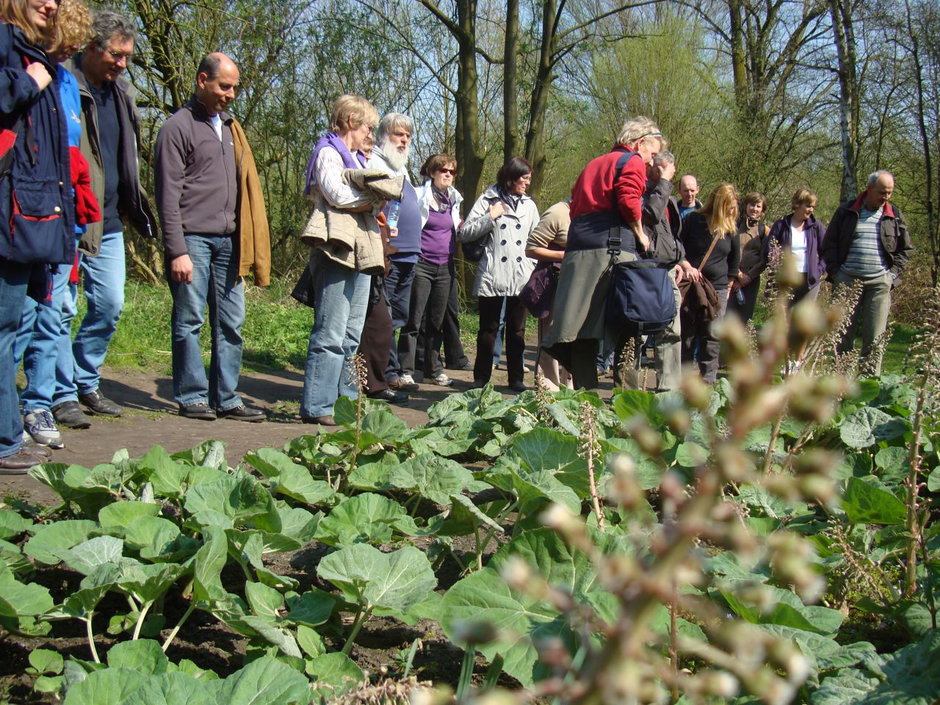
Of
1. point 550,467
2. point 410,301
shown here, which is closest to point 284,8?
point 410,301

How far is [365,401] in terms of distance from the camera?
3.65 metres

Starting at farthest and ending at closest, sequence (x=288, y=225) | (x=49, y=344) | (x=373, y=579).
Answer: (x=288, y=225), (x=49, y=344), (x=373, y=579)

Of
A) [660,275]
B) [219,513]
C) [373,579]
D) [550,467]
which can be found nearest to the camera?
[373,579]

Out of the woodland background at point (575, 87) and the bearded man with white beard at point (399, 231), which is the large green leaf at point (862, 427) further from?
the woodland background at point (575, 87)

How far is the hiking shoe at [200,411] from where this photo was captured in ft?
17.6

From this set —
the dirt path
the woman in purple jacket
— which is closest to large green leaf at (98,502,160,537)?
the dirt path

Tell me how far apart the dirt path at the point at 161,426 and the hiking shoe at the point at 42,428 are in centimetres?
7

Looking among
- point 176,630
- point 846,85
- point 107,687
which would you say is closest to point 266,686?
point 107,687

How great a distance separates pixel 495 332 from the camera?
7648 mm

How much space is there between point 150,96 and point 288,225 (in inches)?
140

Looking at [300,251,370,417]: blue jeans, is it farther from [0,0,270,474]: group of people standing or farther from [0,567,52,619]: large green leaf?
[0,567,52,619]: large green leaf

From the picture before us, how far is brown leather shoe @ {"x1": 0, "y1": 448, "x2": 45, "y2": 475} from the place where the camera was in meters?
3.63

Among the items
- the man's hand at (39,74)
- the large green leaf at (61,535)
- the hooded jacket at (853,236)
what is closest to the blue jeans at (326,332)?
the man's hand at (39,74)

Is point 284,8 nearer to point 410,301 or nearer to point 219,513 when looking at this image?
point 410,301
